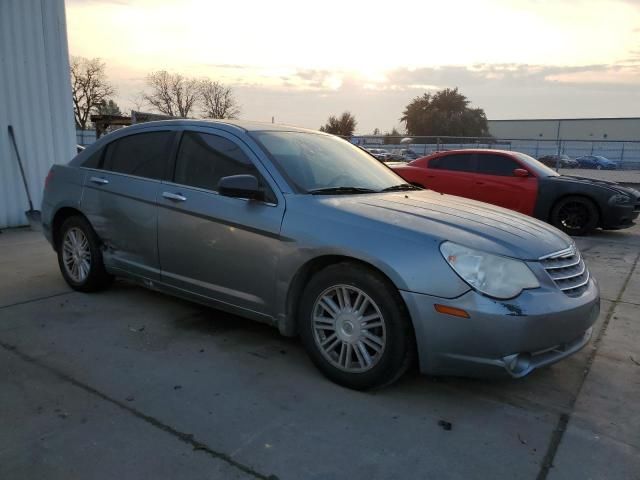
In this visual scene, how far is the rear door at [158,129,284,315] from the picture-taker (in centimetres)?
347

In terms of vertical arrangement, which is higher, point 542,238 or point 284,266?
point 542,238

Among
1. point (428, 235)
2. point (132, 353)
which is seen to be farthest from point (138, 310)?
point (428, 235)

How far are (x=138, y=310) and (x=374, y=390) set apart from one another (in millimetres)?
2396

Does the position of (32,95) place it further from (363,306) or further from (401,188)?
(363,306)

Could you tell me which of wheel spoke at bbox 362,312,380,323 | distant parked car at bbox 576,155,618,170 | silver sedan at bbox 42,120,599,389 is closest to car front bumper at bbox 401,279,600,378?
silver sedan at bbox 42,120,599,389

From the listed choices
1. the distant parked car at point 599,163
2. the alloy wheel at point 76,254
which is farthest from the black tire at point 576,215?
the distant parked car at point 599,163

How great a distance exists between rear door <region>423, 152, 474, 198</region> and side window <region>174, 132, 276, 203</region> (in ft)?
23.1

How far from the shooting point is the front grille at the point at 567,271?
119 inches

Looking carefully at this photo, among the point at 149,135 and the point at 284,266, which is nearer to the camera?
the point at 284,266

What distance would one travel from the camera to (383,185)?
162 inches

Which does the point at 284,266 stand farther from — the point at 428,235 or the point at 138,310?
the point at 138,310


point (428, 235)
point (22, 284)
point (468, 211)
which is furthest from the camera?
point (22, 284)

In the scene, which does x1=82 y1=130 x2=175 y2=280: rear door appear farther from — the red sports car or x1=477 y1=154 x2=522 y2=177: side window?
x1=477 y1=154 x2=522 y2=177: side window

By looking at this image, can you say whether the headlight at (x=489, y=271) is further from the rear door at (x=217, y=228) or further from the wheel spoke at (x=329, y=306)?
the rear door at (x=217, y=228)
